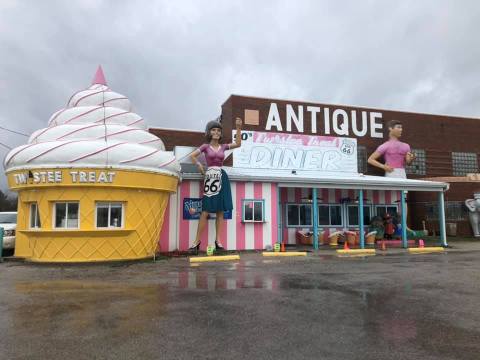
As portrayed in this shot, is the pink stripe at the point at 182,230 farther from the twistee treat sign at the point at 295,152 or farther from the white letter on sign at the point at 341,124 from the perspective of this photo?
the white letter on sign at the point at 341,124

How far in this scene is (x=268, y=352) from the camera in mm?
4477

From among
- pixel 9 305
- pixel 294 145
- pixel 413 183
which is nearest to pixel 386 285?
pixel 9 305

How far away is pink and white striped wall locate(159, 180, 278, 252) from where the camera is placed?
1581cm

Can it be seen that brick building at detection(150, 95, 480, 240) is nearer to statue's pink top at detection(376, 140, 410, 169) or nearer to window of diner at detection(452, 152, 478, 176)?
window of diner at detection(452, 152, 478, 176)

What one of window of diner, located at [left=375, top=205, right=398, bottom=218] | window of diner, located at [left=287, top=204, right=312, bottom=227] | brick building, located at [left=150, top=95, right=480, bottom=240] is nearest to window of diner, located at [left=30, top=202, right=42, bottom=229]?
window of diner, located at [left=287, top=204, right=312, bottom=227]

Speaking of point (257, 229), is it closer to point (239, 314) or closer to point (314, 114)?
point (239, 314)

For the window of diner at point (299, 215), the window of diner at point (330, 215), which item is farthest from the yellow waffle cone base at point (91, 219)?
the window of diner at point (330, 215)

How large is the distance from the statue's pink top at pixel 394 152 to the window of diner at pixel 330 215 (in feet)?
18.5

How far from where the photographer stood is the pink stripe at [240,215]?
16625mm

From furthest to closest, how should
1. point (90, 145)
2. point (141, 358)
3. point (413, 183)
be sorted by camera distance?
1. point (413, 183)
2. point (90, 145)
3. point (141, 358)

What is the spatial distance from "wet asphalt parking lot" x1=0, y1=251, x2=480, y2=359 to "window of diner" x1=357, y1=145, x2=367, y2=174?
52.1 feet

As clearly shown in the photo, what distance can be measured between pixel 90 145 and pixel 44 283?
4740mm

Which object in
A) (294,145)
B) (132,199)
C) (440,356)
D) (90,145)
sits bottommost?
(440,356)

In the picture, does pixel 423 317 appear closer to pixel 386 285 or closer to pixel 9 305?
pixel 386 285
